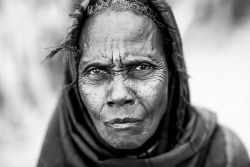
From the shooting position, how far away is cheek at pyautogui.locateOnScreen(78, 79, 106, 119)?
1.61 m

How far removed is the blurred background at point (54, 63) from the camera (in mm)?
3490

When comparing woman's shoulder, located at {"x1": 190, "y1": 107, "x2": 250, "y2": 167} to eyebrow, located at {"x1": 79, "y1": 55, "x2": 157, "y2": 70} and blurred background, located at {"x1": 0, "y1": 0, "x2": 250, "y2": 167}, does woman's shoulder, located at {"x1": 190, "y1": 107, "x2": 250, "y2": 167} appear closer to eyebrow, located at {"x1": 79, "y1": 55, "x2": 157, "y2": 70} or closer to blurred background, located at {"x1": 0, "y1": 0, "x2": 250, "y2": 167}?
eyebrow, located at {"x1": 79, "y1": 55, "x2": 157, "y2": 70}

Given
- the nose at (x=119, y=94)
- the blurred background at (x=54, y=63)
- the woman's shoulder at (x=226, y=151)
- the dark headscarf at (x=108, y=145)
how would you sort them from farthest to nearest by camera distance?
1. the blurred background at (x=54, y=63)
2. the woman's shoulder at (x=226, y=151)
3. the dark headscarf at (x=108, y=145)
4. the nose at (x=119, y=94)

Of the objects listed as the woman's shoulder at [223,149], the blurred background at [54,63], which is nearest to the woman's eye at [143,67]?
the woman's shoulder at [223,149]

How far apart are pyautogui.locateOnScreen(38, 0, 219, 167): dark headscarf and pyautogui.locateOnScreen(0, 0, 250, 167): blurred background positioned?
146 cm

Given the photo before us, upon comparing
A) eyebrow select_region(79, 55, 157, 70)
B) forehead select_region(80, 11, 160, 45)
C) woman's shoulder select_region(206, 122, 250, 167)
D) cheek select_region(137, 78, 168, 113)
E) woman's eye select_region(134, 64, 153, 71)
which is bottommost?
woman's shoulder select_region(206, 122, 250, 167)

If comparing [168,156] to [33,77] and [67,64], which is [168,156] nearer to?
[67,64]

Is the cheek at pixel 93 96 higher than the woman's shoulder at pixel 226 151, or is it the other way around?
the cheek at pixel 93 96

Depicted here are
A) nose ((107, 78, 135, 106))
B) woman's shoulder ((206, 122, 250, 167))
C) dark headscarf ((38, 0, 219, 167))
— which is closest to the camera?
nose ((107, 78, 135, 106))

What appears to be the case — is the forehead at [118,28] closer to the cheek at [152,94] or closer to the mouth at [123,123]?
the cheek at [152,94]

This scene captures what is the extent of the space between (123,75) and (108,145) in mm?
445

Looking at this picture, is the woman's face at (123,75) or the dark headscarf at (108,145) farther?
the dark headscarf at (108,145)

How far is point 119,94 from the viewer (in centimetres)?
153

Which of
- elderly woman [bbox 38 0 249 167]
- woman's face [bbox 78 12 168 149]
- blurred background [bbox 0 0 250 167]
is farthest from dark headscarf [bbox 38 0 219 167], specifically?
blurred background [bbox 0 0 250 167]
